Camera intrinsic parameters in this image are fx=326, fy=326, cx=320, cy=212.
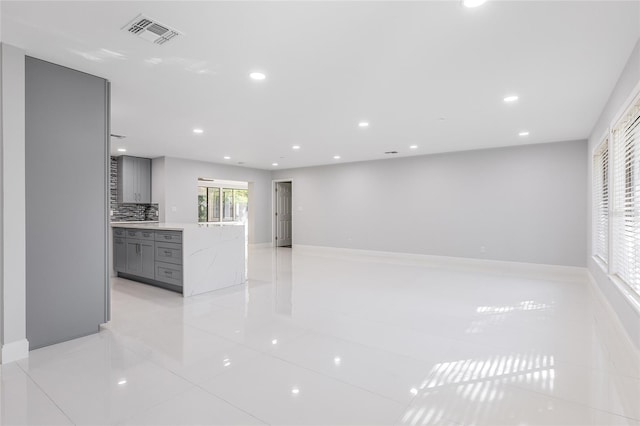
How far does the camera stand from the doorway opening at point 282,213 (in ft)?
35.1

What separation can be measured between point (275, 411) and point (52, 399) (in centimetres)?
144

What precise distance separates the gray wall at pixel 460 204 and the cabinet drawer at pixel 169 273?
5.28m

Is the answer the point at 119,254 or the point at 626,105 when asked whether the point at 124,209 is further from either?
the point at 626,105

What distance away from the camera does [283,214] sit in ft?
36.0

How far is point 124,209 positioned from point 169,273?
456cm

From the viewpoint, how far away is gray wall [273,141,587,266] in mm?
6281

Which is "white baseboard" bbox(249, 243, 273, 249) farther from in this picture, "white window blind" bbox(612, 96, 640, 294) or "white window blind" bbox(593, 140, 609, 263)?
"white window blind" bbox(612, 96, 640, 294)

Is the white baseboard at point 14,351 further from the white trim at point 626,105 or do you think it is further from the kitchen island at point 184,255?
the white trim at point 626,105

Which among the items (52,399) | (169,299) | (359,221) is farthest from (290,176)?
(52,399)

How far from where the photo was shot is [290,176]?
33.7 feet

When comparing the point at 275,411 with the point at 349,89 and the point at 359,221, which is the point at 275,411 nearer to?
the point at 349,89

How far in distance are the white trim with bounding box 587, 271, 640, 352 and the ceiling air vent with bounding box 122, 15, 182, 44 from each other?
4531 mm

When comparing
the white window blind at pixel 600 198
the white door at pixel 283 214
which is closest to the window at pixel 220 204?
the white door at pixel 283 214

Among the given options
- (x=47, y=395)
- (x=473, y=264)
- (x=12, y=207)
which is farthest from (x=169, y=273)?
(x=473, y=264)
